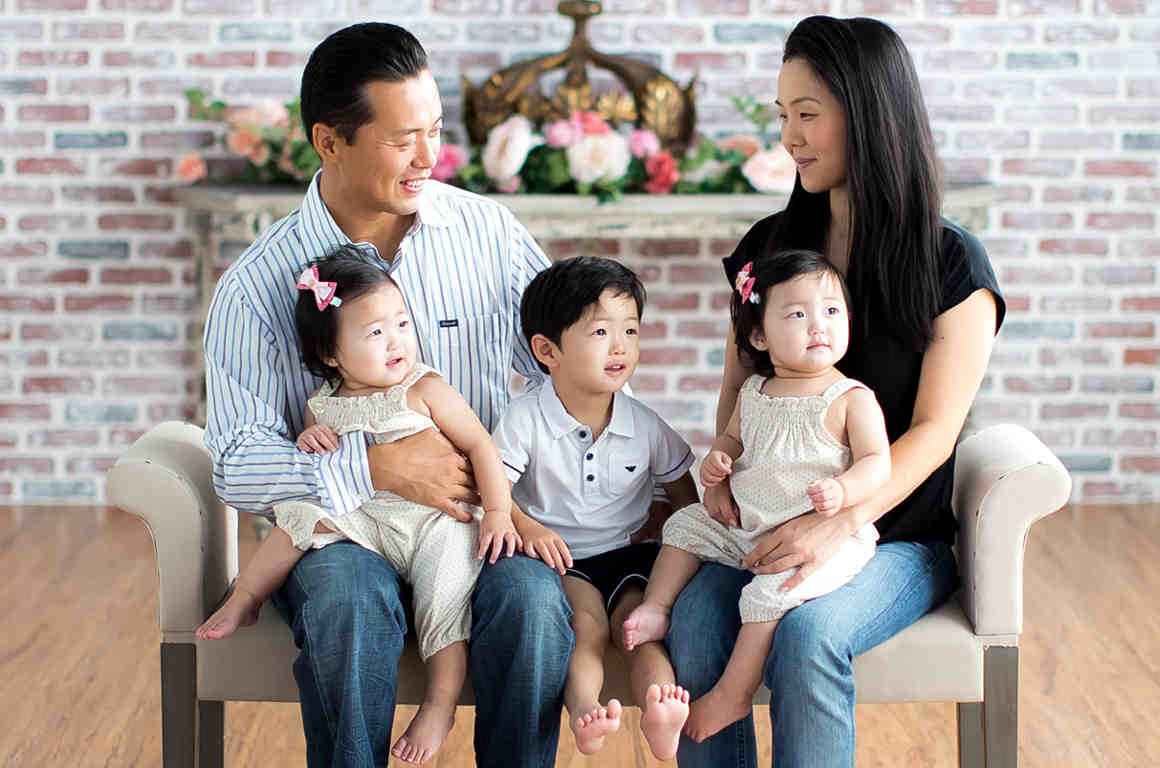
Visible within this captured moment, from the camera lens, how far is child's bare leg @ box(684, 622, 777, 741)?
2.00 meters

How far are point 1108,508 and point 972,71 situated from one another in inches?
52.1

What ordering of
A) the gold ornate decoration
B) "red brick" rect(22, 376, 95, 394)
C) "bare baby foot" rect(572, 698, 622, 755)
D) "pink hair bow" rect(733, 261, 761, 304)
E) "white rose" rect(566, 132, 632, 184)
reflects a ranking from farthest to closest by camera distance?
"red brick" rect(22, 376, 95, 394) → the gold ornate decoration → "white rose" rect(566, 132, 632, 184) → "pink hair bow" rect(733, 261, 761, 304) → "bare baby foot" rect(572, 698, 622, 755)

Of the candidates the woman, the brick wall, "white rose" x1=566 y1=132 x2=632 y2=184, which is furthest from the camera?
the brick wall

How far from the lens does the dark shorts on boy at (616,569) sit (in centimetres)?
221

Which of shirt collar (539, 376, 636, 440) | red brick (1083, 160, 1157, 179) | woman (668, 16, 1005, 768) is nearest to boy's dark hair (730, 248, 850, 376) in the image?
woman (668, 16, 1005, 768)

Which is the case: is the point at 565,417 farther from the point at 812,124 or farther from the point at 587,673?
the point at 812,124

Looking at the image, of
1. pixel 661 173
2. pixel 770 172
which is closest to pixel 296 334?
pixel 661 173

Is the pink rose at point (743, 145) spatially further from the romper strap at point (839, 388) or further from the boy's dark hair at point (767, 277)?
the romper strap at point (839, 388)

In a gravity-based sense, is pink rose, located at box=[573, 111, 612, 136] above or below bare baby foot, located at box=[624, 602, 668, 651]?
above

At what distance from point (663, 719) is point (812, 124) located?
89 centimetres

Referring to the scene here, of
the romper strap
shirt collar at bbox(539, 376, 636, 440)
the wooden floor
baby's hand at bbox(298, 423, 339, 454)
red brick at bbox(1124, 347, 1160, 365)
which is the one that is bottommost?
the wooden floor

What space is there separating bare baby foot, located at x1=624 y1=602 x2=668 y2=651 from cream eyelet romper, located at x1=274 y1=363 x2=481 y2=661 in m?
0.22

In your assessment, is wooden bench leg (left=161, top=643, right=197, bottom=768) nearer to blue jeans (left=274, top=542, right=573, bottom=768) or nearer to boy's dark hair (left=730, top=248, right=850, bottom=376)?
blue jeans (left=274, top=542, right=573, bottom=768)

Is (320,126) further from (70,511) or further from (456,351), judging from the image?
(70,511)
